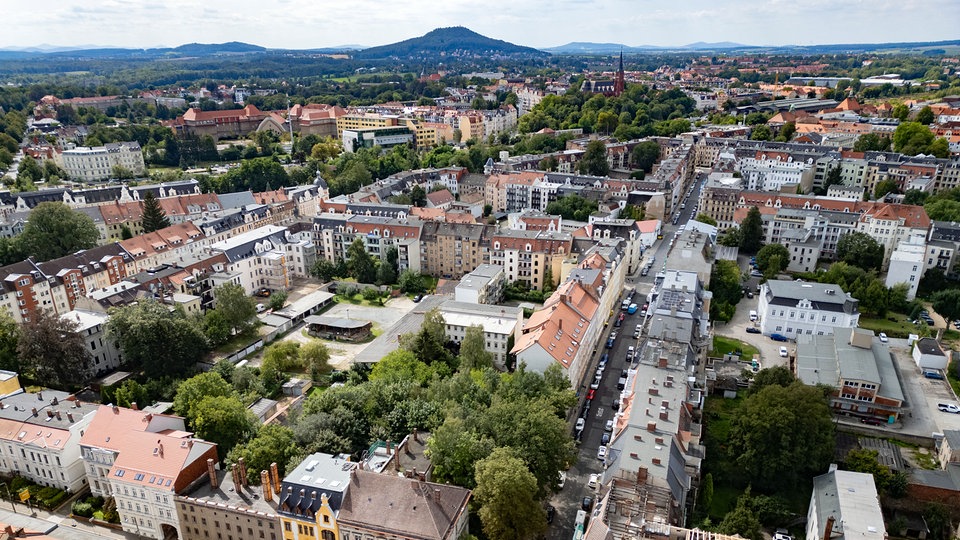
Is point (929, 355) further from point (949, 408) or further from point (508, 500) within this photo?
point (508, 500)

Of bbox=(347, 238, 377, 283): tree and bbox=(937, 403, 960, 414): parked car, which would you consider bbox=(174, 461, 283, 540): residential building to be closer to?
bbox=(347, 238, 377, 283): tree

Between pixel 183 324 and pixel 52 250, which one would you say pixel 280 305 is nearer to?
pixel 183 324

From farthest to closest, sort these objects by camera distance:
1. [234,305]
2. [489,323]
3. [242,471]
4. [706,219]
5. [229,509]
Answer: [706,219], [234,305], [489,323], [242,471], [229,509]

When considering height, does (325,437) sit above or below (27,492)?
above

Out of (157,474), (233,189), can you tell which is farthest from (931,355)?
(233,189)

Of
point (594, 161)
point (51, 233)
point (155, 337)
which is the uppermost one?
point (594, 161)

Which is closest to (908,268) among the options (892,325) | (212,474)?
(892,325)

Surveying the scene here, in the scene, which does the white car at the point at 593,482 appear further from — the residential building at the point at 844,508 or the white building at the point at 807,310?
the white building at the point at 807,310
